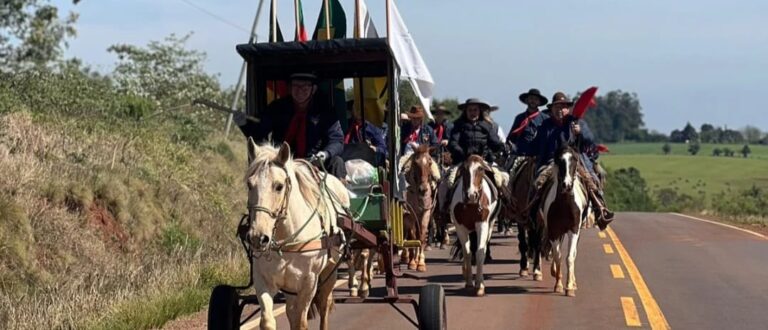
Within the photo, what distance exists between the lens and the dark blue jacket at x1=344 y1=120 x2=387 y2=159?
44.1 feet

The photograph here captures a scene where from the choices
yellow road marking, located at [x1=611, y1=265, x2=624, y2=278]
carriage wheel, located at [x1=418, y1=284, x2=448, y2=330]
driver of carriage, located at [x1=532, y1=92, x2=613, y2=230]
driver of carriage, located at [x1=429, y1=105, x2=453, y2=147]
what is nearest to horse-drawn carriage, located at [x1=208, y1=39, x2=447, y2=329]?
carriage wheel, located at [x1=418, y1=284, x2=448, y2=330]

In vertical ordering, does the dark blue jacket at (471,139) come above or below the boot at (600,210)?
above

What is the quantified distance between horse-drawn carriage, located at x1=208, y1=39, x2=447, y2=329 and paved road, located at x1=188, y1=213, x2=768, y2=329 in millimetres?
589

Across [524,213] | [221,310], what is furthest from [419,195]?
[221,310]

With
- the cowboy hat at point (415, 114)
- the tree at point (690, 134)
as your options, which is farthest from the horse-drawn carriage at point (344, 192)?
the tree at point (690, 134)

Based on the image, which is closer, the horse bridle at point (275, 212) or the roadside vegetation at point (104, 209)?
the horse bridle at point (275, 212)

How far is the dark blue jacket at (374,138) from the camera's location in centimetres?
1345

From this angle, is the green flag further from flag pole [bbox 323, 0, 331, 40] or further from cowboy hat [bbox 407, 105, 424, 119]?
cowboy hat [bbox 407, 105, 424, 119]

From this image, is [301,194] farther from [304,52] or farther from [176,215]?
[176,215]

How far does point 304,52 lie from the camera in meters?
11.5

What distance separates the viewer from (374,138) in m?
14.5

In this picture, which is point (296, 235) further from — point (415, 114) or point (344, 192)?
point (415, 114)

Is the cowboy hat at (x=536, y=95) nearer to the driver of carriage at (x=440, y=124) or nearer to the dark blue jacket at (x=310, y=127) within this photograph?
the driver of carriage at (x=440, y=124)

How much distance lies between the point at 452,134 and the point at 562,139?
1701 millimetres
